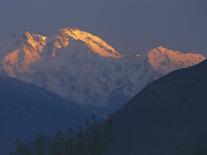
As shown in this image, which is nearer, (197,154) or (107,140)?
(107,140)

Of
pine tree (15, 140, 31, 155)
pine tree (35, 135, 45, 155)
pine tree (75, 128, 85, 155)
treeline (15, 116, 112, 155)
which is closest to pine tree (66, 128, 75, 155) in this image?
treeline (15, 116, 112, 155)

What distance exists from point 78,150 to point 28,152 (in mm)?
4681

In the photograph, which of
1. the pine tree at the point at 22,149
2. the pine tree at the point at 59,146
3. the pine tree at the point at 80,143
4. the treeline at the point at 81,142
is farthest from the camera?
the pine tree at the point at 59,146

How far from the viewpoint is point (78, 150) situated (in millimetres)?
103188

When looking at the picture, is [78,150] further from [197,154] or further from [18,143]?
[197,154]

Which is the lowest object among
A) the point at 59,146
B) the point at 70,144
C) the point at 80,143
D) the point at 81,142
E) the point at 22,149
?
the point at 22,149

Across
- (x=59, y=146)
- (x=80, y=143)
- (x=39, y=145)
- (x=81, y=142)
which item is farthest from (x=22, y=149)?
(x=81, y=142)

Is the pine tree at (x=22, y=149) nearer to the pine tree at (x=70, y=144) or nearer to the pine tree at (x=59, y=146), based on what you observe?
the pine tree at (x=59, y=146)

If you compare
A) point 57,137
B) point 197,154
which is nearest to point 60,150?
point 57,137

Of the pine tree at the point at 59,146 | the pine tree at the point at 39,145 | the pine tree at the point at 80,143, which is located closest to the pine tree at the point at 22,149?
the pine tree at the point at 39,145

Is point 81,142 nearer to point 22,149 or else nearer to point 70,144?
point 70,144

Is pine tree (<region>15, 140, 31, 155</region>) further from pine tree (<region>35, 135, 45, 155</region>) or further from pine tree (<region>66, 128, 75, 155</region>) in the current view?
pine tree (<region>66, 128, 75, 155</region>)

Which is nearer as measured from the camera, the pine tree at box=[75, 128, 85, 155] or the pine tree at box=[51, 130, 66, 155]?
the pine tree at box=[75, 128, 85, 155]

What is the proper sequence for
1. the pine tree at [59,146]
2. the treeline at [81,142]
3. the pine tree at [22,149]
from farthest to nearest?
the pine tree at [59,146], the treeline at [81,142], the pine tree at [22,149]
